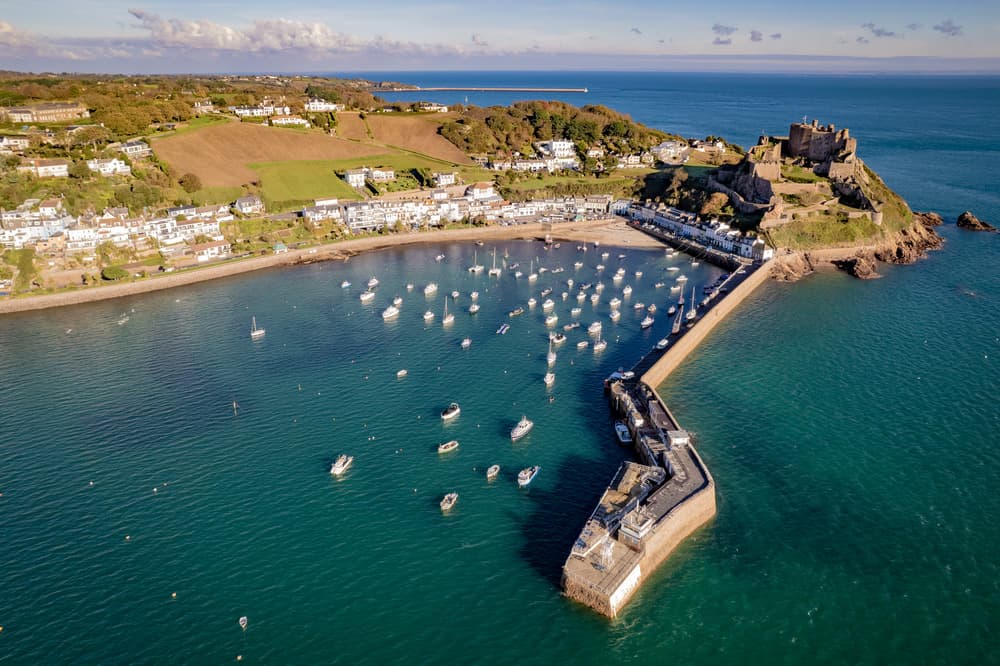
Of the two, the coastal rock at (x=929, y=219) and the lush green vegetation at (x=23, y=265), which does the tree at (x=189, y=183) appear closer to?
the lush green vegetation at (x=23, y=265)

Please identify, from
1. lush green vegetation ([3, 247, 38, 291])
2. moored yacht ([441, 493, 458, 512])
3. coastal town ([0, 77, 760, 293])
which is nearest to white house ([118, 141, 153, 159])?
coastal town ([0, 77, 760, 293])

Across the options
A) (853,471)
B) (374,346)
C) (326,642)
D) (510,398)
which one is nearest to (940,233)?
(853,471)

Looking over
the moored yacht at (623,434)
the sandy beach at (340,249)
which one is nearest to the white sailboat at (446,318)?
the moored yacht at (623,434)

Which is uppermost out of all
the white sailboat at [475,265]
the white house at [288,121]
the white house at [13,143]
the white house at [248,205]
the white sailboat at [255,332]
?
the white house at [288,121]

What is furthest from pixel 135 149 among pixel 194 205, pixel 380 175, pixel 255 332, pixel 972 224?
pixel 972 224

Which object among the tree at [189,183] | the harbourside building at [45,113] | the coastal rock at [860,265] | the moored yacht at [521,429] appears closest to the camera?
the moored yacht at [521,429]

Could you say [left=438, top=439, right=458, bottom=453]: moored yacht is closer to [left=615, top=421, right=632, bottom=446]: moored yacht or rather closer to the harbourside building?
[left=615, top=421, right=632, bottom=446]: moored yacht

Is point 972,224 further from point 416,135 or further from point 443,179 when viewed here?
point 416,135
